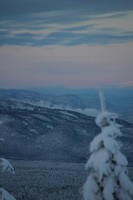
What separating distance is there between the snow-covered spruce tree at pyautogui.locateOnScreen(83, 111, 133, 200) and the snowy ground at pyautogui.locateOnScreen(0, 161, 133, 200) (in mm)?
12677

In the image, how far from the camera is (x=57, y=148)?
203ft

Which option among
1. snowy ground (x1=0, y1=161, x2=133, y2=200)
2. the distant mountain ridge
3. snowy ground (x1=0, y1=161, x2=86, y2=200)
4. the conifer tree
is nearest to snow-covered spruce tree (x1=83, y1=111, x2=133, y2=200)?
the conifer tree

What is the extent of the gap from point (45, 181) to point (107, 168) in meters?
25.7

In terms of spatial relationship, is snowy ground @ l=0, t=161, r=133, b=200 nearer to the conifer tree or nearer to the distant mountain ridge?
the distant mountain ridge

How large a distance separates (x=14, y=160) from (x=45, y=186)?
19280 mm

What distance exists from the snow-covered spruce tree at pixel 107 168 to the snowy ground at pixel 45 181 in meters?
12.7

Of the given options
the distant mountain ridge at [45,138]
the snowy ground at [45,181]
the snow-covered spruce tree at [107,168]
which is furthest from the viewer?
the distant mountain ridge at [45,138]

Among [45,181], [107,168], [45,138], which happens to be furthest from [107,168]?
[45,138]

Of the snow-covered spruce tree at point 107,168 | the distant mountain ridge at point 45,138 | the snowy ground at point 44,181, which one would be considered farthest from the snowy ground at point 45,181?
the snow-covered spruce tree at point 107,168

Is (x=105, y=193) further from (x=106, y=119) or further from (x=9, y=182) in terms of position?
(x=9, y=182)

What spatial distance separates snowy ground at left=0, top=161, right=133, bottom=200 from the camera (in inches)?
1112

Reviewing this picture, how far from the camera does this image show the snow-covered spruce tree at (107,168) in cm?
992

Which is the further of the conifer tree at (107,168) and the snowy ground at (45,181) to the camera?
the snowy ground at (45,181)

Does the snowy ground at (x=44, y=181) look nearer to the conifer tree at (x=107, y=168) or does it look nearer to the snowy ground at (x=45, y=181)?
the snowy ground at (x=45, y=181)
